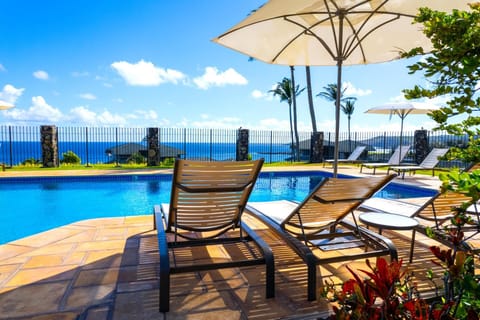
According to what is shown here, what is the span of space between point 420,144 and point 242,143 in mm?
8490

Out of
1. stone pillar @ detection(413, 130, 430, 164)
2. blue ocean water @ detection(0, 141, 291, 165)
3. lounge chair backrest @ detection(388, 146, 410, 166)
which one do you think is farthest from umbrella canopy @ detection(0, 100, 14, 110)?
stone pillar @ detection(413, 130, 430, 164)

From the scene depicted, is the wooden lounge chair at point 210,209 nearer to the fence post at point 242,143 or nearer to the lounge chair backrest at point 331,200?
the lounge chair backrest at point 331,200

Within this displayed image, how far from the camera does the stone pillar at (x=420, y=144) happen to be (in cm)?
1471

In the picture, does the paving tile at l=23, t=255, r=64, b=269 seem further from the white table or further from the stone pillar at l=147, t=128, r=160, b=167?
the stone pillar at l=147, t=128, r=160, b=167

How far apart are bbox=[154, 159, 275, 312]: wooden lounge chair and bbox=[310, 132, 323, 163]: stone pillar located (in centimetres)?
1340

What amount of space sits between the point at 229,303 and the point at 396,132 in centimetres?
1727

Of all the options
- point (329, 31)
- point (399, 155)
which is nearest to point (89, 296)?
point (329, 31)

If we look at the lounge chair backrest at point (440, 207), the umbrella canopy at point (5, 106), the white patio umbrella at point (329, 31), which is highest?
the white patio umbrella at point (329, 31)

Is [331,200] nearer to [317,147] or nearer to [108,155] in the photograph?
[317,147]

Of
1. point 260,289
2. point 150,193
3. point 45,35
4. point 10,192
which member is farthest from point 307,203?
point 45,35

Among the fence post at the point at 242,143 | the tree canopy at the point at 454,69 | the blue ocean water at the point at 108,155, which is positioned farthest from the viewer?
the blue ocean water at the point at 108,155

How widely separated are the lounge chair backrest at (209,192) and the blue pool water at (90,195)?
3602mm

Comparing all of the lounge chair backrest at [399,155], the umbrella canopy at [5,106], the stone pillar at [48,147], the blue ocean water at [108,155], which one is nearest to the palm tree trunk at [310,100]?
the blue ocean water at [108,155]

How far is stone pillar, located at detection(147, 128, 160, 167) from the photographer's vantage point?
13.4m
